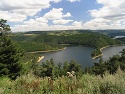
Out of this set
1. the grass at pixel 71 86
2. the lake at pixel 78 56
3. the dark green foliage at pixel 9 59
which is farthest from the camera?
the lake at pixel 78 56

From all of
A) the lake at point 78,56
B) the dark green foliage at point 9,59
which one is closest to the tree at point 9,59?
the dark green foliage at point 9,59

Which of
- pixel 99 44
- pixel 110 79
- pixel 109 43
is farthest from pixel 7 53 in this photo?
pixel 109 43

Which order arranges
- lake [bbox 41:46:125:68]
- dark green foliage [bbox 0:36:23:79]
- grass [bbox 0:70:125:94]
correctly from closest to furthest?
grass [bbox 0:70:125:94] < dark green foliage [bbox 0:36:23:79] < lake [bbox 41:46:125:68]

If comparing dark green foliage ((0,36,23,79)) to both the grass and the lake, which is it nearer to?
the grass

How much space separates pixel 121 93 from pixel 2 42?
72.8ft

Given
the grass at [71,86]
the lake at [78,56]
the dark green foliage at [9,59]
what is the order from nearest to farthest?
the grass at [71,86], the dark green foliage at [9,59], the lake at [78,56]

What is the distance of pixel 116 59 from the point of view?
2282 inches

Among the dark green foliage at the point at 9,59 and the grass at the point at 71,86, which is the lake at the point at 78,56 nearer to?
the dark green foliage at the point at 9,59

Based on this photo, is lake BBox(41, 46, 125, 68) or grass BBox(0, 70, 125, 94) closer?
grass BBox(0, 70, 125, 94)

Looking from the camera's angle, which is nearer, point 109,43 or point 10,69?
point 10,69

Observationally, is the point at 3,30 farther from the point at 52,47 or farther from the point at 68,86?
the point at 52,47

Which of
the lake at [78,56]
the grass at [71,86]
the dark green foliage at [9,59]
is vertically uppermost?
the grass at [71,86]

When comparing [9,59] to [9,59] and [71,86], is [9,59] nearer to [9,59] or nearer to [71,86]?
[9,59]

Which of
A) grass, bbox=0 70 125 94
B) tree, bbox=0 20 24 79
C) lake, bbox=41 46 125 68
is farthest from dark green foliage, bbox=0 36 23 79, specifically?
lake, bbox=41 46 125 68
